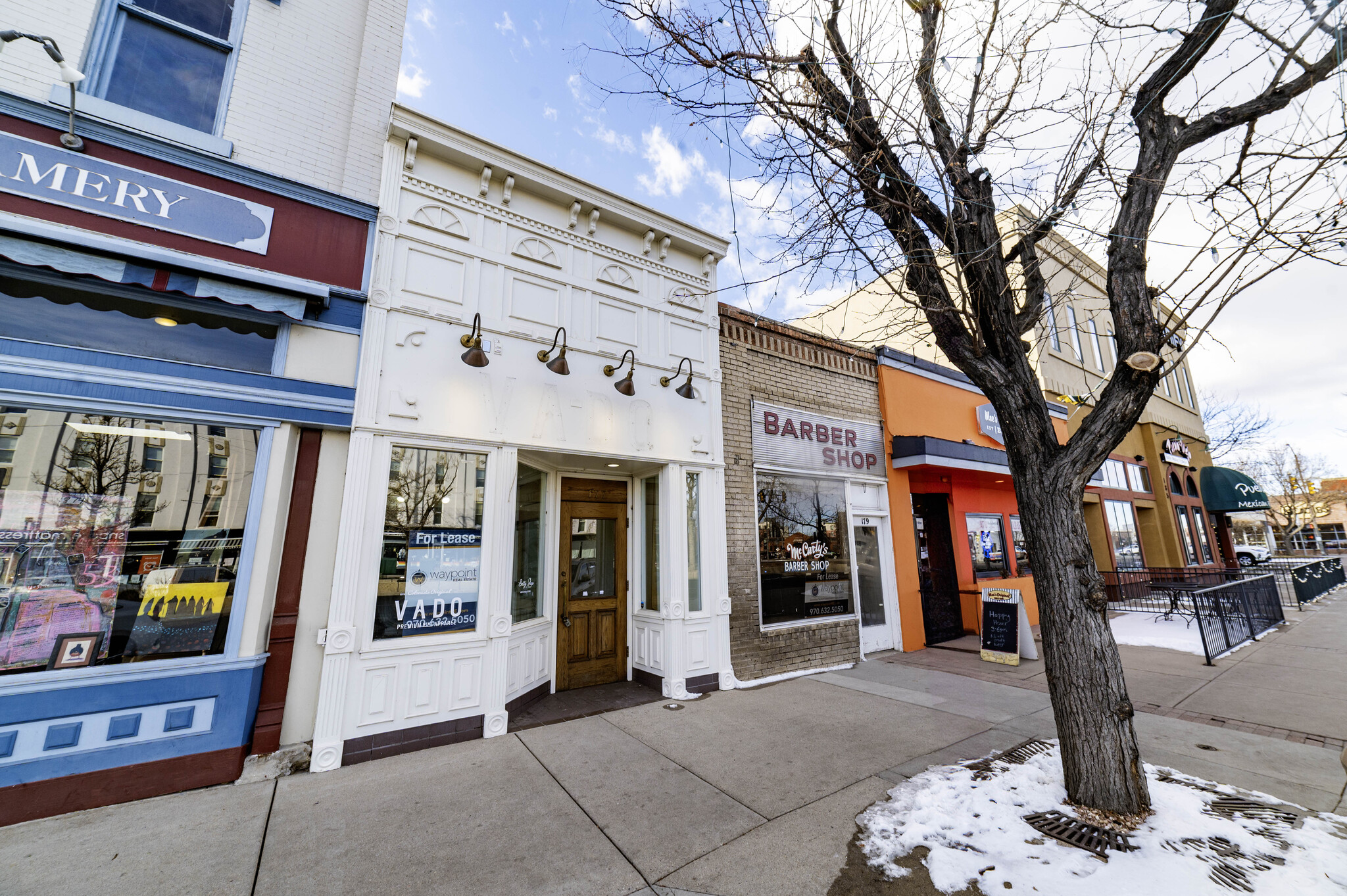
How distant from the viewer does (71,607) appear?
4.05 meters

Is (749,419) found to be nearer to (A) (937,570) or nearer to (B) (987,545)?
(A) (937,570)

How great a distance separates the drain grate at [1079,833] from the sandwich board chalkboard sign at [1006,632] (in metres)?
5.45

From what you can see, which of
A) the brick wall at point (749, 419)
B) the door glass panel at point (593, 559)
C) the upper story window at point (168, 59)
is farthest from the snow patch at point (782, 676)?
the upper story window at point (168, 59)

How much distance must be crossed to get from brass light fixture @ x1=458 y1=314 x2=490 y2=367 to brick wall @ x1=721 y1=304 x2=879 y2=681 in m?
3.74

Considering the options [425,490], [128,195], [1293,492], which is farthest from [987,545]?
[1293,492]

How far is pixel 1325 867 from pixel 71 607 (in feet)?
27.7

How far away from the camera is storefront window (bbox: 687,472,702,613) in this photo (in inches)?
279

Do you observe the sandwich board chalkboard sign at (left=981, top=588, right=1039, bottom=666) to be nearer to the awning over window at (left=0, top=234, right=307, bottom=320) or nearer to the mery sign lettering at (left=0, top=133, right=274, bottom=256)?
the awning over window at (left=0, top=234, right=307, bottom=320)

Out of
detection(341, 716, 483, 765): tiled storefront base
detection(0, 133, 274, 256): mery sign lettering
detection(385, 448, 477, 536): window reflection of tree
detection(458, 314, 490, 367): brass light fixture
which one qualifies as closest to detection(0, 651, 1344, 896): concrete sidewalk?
detection(341, 716, 483, 765): tiled storefront base

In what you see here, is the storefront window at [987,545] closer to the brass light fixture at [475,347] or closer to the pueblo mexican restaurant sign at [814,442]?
the pueblo mexican restaurant sign at [814,442]

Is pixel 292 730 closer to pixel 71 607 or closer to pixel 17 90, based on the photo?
pixel 71 607

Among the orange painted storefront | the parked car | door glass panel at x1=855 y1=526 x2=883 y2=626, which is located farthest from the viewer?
the parked car

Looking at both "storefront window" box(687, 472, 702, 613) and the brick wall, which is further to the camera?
the brick wall

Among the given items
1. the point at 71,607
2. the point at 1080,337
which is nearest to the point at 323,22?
the point at 71,607
